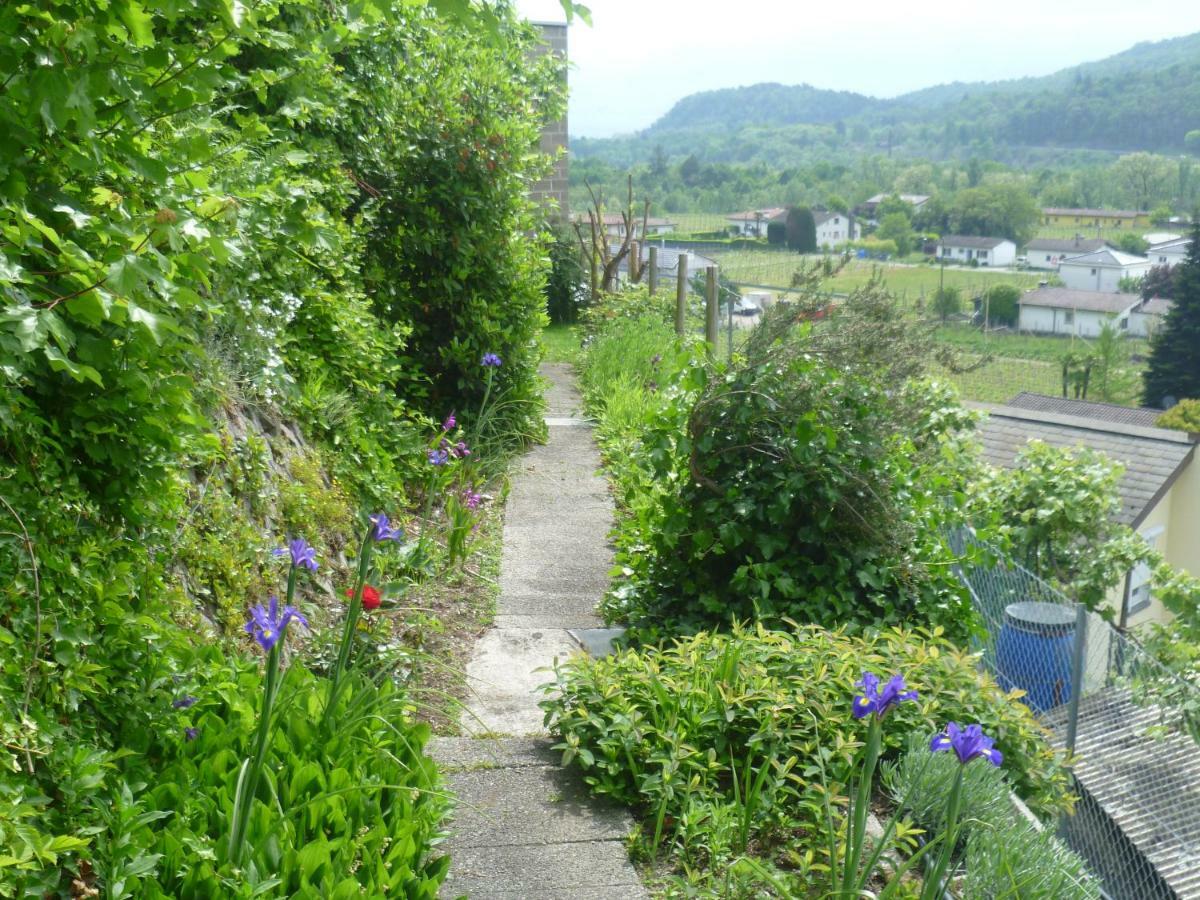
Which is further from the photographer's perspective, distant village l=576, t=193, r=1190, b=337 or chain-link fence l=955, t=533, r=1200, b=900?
distant village l=576, t=193, r=1190, b=337

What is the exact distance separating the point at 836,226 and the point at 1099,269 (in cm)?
1897

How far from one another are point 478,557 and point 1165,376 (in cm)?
4908

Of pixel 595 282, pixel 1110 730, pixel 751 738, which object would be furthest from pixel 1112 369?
pixel 751 738

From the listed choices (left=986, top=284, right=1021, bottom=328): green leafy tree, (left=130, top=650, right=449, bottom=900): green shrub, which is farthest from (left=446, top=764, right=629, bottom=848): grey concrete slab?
(left=986, top=284, right=1021, bottom=328): green leafy tree

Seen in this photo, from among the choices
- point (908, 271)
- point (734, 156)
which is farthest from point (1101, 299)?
point (734, 156)

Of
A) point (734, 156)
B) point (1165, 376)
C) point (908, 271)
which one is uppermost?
point (734, 156)

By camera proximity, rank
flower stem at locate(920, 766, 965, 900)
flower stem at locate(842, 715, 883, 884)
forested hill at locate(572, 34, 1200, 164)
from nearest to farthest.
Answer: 1. flower stem at locate(920, 766, 965, 900)
2. flower stem at locate(842, 715, 883, 884)
3. forested hill at locate(572, 34, 1200, 164)

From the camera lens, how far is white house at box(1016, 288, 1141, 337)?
60500 millimetres

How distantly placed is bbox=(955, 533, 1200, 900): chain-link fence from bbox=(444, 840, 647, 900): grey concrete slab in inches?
119

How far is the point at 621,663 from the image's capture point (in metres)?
3.72

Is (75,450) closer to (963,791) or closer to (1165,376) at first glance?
(963,791)

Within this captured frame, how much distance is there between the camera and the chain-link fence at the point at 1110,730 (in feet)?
19.4

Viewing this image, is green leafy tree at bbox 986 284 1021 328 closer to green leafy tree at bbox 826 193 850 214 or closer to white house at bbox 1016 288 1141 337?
white house at bbox 1016 288 1141 337

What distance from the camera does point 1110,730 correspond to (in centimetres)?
718
